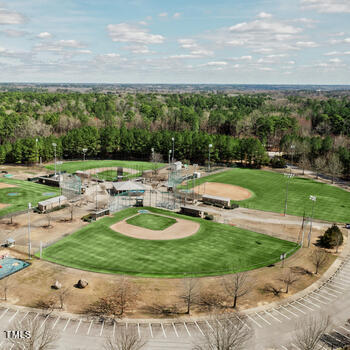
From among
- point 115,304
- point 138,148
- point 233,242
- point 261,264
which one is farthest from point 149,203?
point 138,148

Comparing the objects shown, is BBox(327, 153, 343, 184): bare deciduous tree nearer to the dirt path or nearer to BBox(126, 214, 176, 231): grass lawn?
the dirt path

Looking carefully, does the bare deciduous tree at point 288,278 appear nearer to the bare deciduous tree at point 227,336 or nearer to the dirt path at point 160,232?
the bare deciduous tree at point 227,336

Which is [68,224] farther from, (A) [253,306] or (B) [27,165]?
(B) [27,165]

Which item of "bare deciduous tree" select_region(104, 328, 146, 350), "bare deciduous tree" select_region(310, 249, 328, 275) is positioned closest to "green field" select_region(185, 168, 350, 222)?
"bare deciduous tree" select_region(310, 249, 328, 275)

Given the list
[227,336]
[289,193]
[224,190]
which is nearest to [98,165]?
[224,190]

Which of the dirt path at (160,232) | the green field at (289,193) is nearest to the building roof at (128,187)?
the dirt path at (160,232)

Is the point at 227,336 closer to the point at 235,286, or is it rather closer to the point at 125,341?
the point at 125,341
